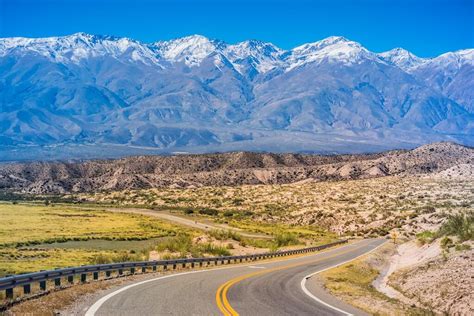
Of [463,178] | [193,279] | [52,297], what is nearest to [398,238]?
[463,178]

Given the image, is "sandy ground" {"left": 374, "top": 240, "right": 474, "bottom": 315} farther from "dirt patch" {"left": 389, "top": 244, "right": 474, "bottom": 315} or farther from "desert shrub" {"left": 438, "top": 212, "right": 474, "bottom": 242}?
"desert shrub" {"left": 438, "top": 212, "right": 474, "bottom": 242}

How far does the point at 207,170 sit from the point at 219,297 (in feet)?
502

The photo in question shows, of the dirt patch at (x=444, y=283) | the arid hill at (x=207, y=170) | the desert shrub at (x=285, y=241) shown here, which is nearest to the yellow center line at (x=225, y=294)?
the dirt patch at (x=444, y=283)

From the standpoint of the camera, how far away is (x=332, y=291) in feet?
71.4

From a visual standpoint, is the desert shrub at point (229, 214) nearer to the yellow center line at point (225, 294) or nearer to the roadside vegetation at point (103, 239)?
the roadside vegetation at point (103, 239)

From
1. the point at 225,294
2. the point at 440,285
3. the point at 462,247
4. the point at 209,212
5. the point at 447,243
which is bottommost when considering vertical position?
the point at 209,212

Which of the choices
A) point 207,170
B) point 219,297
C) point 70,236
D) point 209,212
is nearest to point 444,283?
point 219,297

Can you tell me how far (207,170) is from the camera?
560 ft

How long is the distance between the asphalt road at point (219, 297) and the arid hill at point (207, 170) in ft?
380

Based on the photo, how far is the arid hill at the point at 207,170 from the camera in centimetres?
14412

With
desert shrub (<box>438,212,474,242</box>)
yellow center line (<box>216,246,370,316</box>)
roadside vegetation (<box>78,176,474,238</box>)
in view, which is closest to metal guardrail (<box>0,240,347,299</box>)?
yellow center line (<box>216,246,370,316</box>)

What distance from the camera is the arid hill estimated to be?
473ft

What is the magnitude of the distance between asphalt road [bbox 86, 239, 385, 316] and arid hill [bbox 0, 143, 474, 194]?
116m

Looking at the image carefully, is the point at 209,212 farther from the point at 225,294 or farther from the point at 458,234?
the point at 225,294
